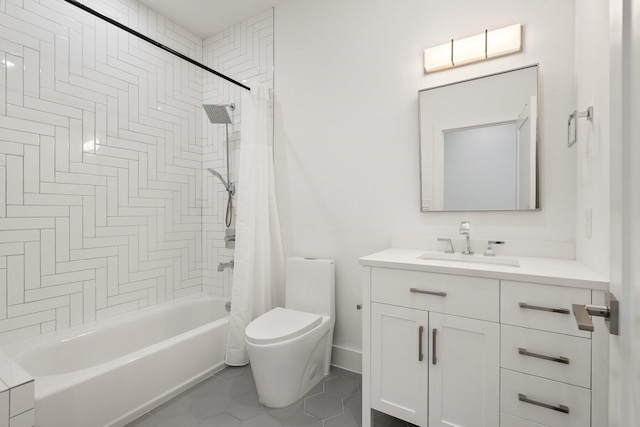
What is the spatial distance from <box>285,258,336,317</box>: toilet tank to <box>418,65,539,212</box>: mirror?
80 centimetres

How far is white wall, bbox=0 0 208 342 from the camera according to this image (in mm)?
1793

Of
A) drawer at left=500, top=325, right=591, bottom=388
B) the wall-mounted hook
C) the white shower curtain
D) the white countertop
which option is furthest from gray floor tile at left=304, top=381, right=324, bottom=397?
the wall-mounted hook

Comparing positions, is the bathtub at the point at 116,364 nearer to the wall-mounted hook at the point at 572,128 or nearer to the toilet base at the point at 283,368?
the toilet base at the point at 283,368

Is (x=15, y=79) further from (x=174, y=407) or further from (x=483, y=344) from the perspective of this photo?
(x=483, y=344)

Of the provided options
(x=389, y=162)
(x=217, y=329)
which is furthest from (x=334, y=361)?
(x=389, y=162)

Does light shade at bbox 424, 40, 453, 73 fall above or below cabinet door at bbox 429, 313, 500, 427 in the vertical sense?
above

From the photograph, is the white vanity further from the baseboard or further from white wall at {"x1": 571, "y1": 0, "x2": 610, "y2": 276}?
the baseboard

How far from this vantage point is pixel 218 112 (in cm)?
255

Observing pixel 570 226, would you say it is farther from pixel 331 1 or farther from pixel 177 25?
pixel 177 25

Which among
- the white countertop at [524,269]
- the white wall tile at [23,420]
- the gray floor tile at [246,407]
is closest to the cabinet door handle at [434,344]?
the white countertop at [524,269]

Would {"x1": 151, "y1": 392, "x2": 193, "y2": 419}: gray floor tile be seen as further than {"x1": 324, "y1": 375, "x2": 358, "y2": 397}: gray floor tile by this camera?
No

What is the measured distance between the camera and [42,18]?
1.90 metres

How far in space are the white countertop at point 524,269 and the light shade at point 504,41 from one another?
1113mm

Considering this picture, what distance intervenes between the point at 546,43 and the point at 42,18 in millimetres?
2957
